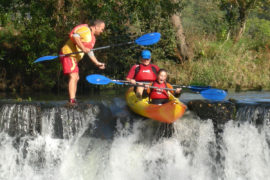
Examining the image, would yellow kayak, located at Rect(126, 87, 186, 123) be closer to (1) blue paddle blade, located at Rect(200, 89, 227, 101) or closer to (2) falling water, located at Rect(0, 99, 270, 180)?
(2) falling water, located at Rect(0, 99, 270, 180)

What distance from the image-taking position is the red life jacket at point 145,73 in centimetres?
734

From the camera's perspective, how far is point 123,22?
11852 millimetres

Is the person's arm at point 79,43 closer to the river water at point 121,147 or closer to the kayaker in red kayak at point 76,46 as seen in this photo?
the kayaker in red kayak at point 76,46

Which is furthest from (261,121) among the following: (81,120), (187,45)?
(187,45)

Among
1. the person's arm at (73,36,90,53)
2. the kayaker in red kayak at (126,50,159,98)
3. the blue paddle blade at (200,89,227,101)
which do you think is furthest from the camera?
the kayaker in red kayak at (126,50,159,98)

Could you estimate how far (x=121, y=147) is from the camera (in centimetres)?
678

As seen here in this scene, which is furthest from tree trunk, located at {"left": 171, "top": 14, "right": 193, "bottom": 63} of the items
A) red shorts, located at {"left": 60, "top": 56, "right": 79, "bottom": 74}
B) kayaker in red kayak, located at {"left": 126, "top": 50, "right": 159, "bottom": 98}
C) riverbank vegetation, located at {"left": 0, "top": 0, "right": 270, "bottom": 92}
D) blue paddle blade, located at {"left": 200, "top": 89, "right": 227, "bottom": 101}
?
red shorts, located at {"left": 60, "top": 56, "right": 79, "bottom": 74}

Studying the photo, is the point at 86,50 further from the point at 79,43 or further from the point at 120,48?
the point at 120,48

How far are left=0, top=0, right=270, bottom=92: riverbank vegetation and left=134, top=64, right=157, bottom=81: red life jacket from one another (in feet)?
11.0

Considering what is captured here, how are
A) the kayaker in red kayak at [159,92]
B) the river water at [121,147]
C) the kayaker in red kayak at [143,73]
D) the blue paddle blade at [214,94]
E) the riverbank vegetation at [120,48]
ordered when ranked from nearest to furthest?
the river water at [121,147] < the kayaker in red kayak at [159,92] < the blue paddle blade at [214,94] < the kayaker in red kayak at [143,73] < the riverbank vegetation at [120,48]

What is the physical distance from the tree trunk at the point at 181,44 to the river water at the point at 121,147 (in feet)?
21.9

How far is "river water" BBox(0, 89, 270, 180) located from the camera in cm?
662

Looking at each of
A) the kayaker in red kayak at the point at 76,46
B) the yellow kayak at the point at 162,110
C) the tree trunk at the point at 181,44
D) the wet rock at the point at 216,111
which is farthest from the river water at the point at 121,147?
the tree trunk at the point at 181,44

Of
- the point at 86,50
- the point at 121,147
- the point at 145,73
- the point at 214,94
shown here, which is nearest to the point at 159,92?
the point at 145,73
